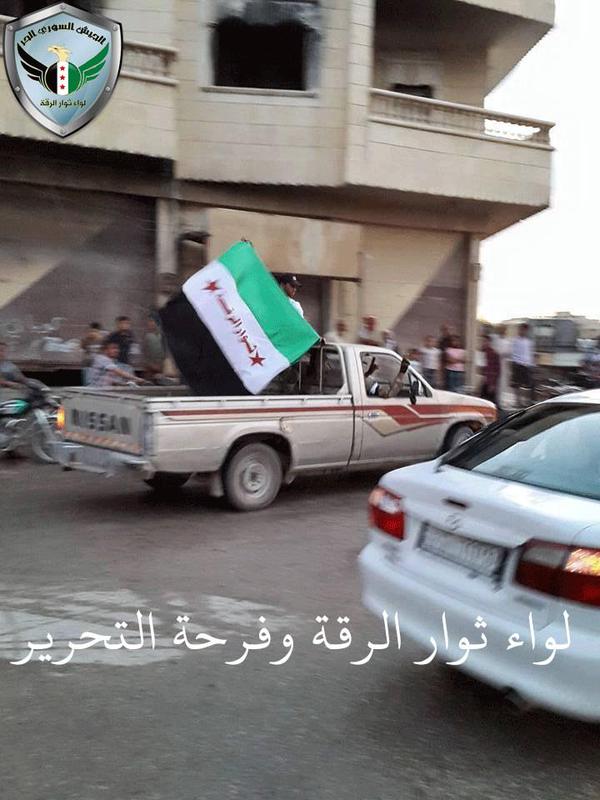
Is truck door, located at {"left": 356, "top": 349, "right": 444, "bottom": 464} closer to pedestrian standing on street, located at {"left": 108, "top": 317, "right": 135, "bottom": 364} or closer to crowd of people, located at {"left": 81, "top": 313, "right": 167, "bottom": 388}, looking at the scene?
crowd of people, located at {"left": 81, "top": 313, "right": 167, "bottom": 388}

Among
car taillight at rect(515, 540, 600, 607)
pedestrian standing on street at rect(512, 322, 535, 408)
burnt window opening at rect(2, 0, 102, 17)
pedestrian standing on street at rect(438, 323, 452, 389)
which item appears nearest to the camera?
car taillight at rect(515, 540, 600, 607)

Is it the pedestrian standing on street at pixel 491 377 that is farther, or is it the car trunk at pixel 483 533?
the pedestrian standing on street at pixel 491 377

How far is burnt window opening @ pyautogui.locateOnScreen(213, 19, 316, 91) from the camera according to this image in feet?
46.9

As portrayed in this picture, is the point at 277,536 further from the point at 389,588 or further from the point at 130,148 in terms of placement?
the point at 130,148

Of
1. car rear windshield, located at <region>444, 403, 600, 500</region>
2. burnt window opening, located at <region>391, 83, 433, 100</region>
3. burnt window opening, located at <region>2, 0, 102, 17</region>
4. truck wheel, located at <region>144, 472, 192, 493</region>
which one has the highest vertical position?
burnt window opening, located at <region>2, 0, 102, 17</region>

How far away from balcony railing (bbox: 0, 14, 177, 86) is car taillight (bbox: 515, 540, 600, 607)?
12051 mm

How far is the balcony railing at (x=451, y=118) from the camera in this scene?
46.6 ft

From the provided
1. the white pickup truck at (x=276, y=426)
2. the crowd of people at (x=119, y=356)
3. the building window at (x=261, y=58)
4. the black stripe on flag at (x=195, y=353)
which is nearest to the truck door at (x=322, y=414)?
the white pickup truck at (x=276, y=426)

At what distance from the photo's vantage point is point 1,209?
13.0 metres

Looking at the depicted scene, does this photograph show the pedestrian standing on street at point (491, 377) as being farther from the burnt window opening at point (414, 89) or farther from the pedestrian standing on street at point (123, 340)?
the pedestrian standing on street at point (123, 340)

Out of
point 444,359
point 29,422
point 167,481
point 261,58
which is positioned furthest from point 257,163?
point 167,481

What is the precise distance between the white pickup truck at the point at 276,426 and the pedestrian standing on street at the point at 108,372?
239cm

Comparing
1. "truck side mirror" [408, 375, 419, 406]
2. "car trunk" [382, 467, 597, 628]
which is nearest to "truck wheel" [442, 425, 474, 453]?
"truck side mirror" [408, 375, 419, 406]

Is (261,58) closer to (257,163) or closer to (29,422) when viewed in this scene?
(257,163)
